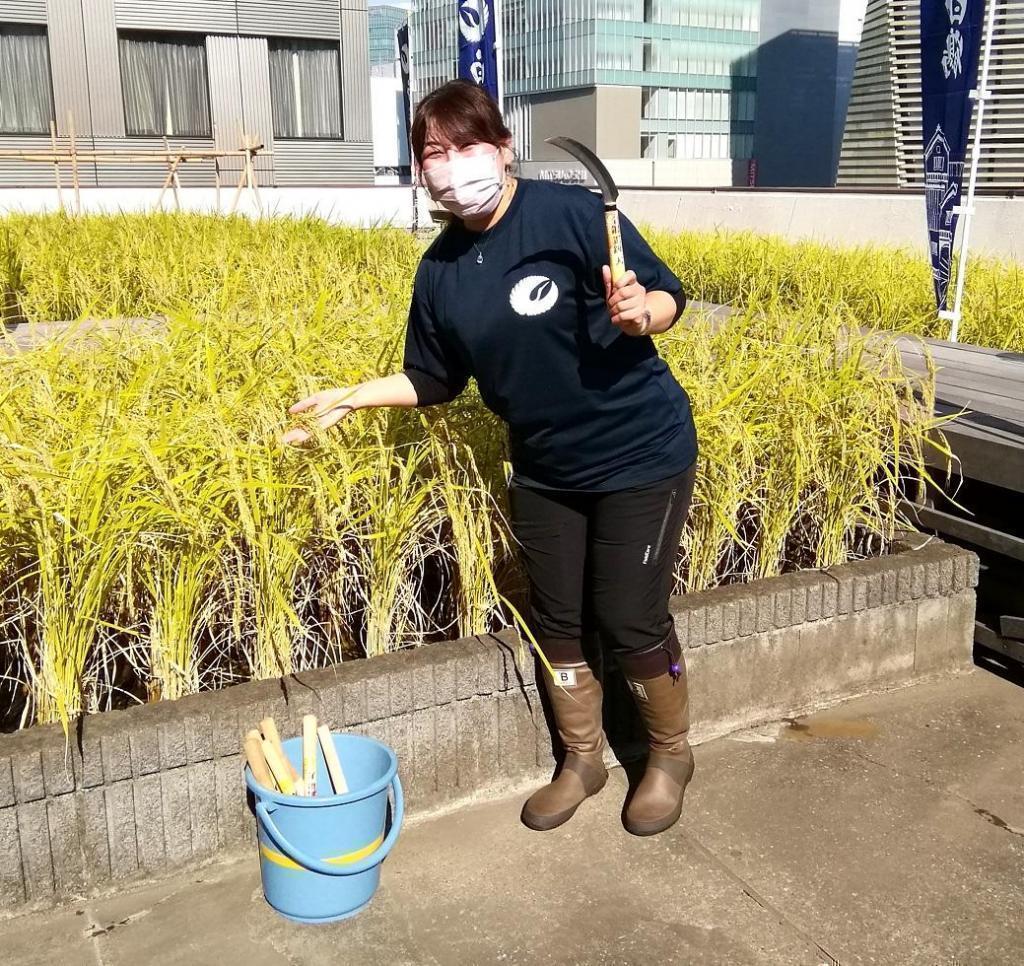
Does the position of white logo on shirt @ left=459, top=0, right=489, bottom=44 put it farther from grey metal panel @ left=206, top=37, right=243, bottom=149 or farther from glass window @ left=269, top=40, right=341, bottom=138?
glass window @ left=269, top=40, right=341, bottom=138

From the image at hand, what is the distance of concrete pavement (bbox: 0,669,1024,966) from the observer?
94.0 inches

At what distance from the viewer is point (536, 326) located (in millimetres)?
2494

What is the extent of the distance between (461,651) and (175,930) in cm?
93

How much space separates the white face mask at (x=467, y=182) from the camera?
8.05 feet

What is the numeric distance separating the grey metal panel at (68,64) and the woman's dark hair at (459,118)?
21486 millimetres

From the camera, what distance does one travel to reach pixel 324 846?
2432mm

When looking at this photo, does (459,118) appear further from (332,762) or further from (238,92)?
(238,92)

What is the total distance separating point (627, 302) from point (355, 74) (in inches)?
925

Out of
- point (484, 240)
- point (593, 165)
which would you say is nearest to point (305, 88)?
point (484, 240)

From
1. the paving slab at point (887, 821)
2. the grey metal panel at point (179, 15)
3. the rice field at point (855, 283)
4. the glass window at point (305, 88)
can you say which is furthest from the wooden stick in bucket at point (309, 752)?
the glass window at point (305, 88)

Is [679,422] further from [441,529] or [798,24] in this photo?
[798,24]

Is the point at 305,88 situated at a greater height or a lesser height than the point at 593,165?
greater

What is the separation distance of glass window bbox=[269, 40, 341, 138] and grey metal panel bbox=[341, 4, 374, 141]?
0.17 m

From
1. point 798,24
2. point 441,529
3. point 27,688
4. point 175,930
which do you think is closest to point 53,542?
point 27,688
